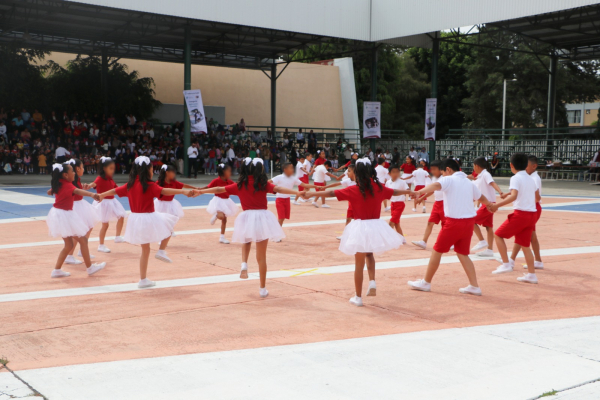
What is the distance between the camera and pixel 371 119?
107 feet

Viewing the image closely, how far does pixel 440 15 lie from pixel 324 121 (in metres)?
18.7

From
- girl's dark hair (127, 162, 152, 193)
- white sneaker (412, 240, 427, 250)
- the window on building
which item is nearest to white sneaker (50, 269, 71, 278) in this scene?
girl's dark hair (127, 162, 152, 193)

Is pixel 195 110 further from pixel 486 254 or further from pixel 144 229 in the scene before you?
pixel 144 229

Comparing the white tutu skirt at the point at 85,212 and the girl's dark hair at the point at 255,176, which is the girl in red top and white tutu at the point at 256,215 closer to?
the girl's dark hair at the point at 255,176

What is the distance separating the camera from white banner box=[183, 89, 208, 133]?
27.2 meters

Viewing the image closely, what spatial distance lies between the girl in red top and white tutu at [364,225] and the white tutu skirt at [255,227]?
758 millimetres

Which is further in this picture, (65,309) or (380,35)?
(380,35)

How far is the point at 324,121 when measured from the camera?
4622 cm

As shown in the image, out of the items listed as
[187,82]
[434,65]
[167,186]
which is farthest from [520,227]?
[434,65]

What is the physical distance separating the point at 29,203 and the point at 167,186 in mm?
8902

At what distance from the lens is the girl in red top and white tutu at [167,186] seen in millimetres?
10344

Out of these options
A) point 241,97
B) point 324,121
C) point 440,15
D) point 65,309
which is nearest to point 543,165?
point 440,15

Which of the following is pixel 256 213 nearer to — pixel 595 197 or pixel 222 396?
pixel 222 396

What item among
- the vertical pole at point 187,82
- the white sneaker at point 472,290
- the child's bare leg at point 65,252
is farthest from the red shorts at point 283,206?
the vertical pole at point 187,82
